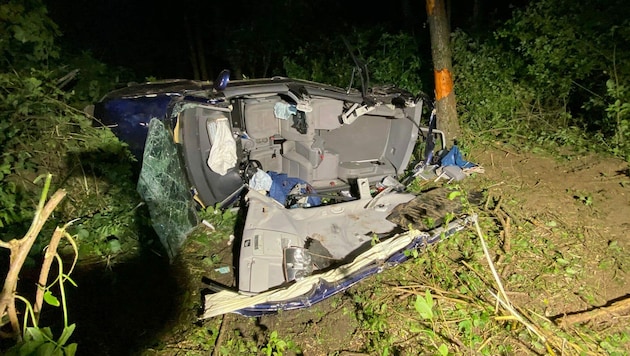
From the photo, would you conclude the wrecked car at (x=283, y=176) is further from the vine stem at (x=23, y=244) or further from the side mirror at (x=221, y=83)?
the vine stem at (x=23, y=244)

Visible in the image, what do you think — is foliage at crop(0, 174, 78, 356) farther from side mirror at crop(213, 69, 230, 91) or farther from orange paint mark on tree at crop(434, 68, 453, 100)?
orange paint mark on tree at crop(434, 68, 453, 100)

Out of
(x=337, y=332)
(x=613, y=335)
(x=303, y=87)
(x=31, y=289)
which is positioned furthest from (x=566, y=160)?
(x=31, y=289)

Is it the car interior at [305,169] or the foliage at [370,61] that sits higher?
the foliage at [370,61]

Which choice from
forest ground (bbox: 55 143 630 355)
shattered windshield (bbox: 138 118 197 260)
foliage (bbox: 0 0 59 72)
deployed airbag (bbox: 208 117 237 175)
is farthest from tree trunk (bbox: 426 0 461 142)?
foliage (bbox: 0 0 59 72)

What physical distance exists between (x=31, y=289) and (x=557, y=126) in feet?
21.2

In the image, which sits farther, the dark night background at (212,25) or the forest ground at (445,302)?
the dark night background at (212,25)

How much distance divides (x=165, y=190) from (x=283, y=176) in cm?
141

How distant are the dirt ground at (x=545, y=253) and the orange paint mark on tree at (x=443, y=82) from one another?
1289 millimetres

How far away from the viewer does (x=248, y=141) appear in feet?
13.8

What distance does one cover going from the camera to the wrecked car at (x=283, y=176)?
2910 millimetres

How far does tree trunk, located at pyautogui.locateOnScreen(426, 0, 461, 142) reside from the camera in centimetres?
498

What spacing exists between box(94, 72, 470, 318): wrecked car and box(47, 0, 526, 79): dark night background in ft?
16.9

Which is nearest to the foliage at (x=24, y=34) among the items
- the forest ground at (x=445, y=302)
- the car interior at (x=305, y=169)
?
the car interior at (x=305, y=169)

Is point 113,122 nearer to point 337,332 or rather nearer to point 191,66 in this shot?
point 337,332
